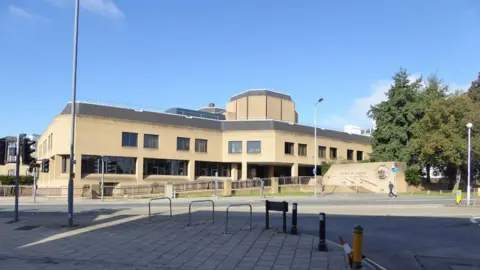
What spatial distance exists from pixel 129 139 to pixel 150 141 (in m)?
2.98

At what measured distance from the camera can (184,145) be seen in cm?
6122

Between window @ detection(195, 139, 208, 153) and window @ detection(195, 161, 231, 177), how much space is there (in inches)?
68.2

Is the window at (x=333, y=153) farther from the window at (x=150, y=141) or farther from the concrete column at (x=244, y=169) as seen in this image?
the window at (x=150, y=141)

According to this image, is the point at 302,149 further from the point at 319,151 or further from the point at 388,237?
the point at 388,237

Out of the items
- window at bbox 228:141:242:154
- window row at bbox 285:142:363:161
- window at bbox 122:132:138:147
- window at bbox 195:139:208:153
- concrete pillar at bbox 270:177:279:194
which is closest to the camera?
concrete pillar at bbox 270:177:279:194

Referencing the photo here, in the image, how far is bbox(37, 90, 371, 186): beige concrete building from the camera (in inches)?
2067

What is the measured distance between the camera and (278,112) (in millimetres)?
77938

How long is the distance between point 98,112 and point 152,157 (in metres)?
8.81

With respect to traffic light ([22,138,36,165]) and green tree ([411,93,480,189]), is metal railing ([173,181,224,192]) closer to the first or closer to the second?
green tree ([411,93,480,189])

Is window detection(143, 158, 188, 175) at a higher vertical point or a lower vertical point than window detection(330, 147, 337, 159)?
lower

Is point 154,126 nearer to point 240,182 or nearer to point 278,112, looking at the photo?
point 240,182

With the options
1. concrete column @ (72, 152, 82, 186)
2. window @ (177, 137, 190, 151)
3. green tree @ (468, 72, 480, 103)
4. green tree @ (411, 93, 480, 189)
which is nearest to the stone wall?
green tree @ (411, 93, 480, 189)

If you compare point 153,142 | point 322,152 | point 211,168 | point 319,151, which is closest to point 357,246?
point 153,142

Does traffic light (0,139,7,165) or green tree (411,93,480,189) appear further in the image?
green tree (411,93,480,189)
